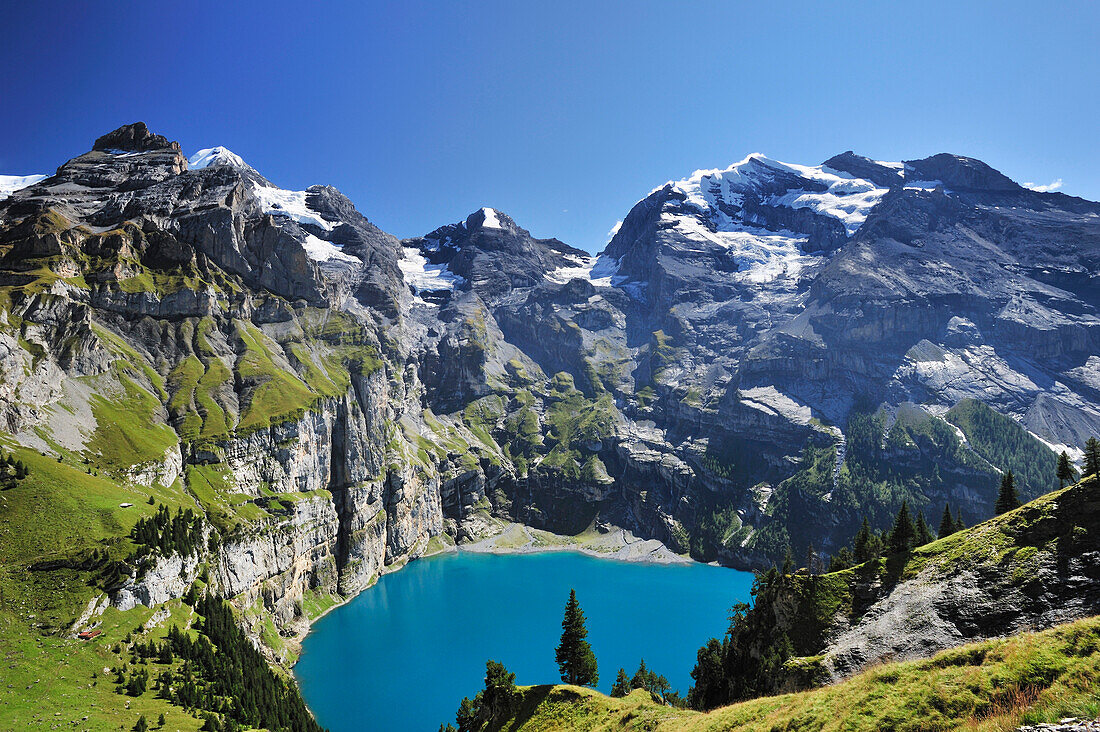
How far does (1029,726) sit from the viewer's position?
440 inches

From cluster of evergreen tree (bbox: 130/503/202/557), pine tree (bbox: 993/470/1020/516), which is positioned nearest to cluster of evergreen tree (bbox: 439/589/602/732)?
pine tree (bbox: 993/470/1020/516)

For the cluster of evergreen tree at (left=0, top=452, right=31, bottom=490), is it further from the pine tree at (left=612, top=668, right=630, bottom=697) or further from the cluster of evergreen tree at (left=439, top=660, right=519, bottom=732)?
the pine tree at (left=612, top=668, right=630, bottom=697)

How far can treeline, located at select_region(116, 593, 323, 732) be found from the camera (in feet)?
187

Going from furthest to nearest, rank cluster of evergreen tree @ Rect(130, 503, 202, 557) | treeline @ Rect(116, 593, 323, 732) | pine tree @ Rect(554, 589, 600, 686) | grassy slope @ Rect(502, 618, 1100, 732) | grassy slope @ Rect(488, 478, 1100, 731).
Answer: cluster of evergreen tree @ Rect(130, 503, 202, 557) → treeline @ Rect(116, 593, 323, 732) → pine tree @ Rect(554, 589, 600, 686) → grassy slope @ Rect(488, 478, 1100, 731) → grassy slope @ Rect(502, 618, 1100, 732)

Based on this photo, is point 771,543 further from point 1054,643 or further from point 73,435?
point 73,435

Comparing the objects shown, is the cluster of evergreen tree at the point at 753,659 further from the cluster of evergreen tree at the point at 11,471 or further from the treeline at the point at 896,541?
the cluster of evergreen tree at the point at 11,471

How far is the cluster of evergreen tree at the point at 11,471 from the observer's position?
254ft

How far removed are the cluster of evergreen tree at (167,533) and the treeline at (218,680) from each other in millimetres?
10940

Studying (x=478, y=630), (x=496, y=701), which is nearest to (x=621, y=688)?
(x=496, y=701)

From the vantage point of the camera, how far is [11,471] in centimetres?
7906

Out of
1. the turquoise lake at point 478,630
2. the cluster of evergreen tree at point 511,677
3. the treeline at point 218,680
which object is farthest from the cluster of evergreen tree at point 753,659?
the treeline at point 218,680

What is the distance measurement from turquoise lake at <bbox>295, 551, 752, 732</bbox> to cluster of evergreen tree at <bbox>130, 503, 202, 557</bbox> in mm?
33796

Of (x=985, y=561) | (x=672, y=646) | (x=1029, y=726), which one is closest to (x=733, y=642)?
(x=985, y=561)

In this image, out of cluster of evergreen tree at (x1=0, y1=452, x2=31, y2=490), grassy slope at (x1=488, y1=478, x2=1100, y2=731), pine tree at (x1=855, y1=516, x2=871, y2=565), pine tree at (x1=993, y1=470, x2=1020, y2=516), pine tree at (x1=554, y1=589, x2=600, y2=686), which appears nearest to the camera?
grassy slope at (x1=488, y1=478, x2=1100, y2=731)
